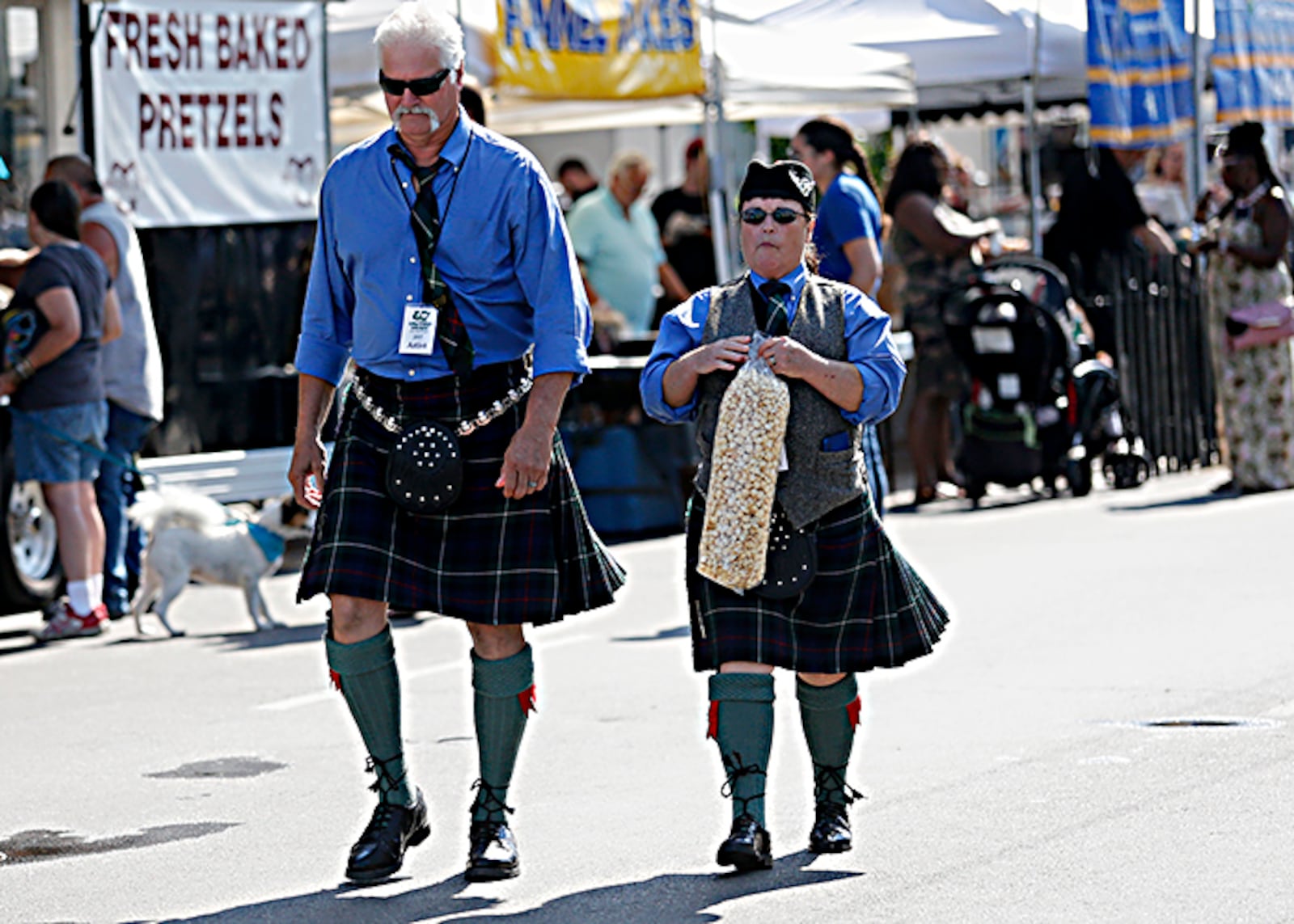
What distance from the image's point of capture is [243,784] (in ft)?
22.6

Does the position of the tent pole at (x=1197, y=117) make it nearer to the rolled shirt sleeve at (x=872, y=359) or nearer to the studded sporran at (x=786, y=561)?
the rolled shirt sleeve at (x=872, y=359)

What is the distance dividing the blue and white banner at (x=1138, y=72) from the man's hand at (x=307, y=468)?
12.0 m

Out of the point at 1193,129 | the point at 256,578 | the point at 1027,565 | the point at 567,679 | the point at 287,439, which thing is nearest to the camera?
the point at 567,679

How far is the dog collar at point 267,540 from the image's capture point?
10.4m

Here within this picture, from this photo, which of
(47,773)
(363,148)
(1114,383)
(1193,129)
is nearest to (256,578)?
(47,773)

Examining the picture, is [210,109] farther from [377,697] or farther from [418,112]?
[377,697]

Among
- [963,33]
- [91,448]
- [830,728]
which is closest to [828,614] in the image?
[830,728]

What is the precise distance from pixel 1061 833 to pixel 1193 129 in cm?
1302

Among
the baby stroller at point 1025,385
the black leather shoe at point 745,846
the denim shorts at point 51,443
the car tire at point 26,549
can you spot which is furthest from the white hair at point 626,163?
the black leather shoe at point 745,846

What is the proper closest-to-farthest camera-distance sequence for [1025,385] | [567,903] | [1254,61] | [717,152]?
[567,903] < [1025,385] < [717,152] < [1254,61]

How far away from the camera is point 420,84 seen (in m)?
5.29

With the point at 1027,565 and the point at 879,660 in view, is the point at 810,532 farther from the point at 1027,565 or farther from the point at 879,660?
the point at 1027,565

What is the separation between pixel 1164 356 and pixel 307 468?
11.4m

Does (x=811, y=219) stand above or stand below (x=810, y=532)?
above
